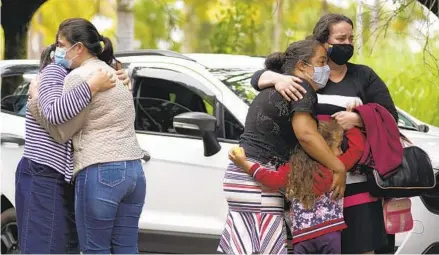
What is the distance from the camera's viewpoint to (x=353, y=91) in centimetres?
484

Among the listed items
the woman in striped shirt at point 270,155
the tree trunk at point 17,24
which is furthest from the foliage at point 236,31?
the woman in striped shirt at point 270,155

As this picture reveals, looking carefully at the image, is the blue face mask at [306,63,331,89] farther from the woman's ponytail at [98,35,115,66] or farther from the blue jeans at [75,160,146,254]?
the woman's ponytail at [98,35,115,66]

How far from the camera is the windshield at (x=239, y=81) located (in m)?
6.58

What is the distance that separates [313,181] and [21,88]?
3595 millimetres

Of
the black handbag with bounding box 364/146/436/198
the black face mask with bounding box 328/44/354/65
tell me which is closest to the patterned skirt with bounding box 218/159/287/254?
the black handbag with bounding box 364/146/436/198

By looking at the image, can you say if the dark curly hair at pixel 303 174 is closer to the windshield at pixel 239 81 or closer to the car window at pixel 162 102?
the windshield at pixel 239 81

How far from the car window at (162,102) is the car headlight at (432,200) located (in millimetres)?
1715

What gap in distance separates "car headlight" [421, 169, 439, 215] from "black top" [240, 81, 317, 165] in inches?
62.9

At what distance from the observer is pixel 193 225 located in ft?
21.2

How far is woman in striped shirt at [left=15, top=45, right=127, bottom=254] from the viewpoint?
16.4ft

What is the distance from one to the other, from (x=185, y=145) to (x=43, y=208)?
1.66 meters

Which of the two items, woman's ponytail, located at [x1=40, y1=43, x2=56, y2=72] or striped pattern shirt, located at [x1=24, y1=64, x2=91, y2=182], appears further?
woman's ponytail, located at [x1=40, y1=43, x2=56, y2=72]

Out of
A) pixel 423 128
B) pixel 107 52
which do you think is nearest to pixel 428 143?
pixel 423 128

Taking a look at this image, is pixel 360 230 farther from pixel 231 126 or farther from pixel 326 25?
pixel 231 126
